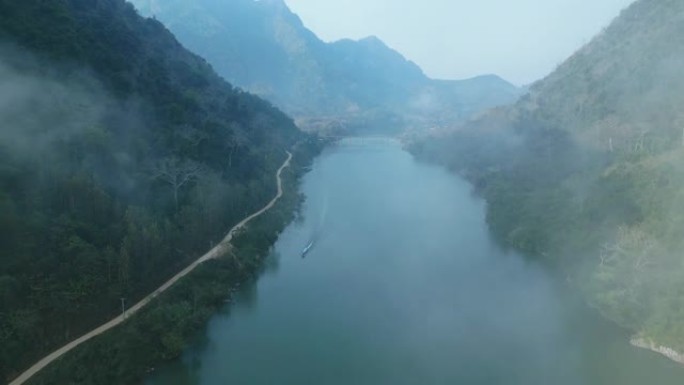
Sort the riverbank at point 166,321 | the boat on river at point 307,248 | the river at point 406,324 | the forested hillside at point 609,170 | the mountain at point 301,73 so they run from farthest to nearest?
the mountain at point 301,73 → the boat on river at point 307,248 → the forested hillside at point 609,170 → the river at point 406,324 → the riverbank at point 166,321

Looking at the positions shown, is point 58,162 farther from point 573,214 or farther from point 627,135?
point 627,135

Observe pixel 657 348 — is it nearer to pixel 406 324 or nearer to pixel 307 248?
pixel 406 324

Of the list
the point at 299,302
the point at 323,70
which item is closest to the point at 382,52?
the point at 323,70

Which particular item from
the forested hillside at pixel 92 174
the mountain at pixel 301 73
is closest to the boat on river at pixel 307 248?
the forested hillside at pixel 92 174

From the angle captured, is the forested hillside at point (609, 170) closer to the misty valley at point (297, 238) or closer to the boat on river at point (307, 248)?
the misty valley at point (297, 238)

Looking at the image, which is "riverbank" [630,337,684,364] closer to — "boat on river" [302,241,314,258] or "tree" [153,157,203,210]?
"boat on river" [302,241,314,258]

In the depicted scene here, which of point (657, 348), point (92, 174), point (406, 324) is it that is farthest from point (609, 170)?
point (92, 174)
